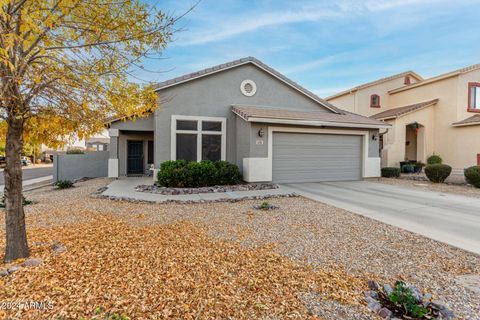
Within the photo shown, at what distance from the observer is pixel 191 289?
108 inches

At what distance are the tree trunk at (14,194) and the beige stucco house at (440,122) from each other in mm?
18524

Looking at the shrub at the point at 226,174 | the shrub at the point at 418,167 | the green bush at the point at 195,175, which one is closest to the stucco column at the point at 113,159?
the green bush at the point at 195,175

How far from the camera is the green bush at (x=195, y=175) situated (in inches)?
364

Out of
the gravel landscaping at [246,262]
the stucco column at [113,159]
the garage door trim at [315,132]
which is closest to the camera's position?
the gravel landscaping at [246,262]

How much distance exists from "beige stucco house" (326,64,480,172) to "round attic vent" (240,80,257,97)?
1039cm

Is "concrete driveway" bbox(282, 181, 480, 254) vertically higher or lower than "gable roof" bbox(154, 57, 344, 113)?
lower

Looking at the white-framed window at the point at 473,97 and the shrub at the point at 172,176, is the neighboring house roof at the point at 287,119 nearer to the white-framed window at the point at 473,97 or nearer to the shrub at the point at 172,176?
the shrub at the point at 172,176

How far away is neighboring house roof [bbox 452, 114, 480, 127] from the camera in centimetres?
1466

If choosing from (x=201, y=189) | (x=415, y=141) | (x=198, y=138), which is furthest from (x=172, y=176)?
(x=415, y=141)

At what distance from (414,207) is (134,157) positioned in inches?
538

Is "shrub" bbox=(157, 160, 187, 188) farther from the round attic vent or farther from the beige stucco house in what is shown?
the beige stucco house

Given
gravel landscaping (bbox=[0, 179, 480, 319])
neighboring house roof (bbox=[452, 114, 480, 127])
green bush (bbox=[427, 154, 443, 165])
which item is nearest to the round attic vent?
gravel landscaping (bbox=[0, 179, 480, 319])

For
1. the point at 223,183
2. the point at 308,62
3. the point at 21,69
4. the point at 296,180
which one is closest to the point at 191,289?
the point at 21,69

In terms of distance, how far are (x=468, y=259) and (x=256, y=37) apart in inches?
475
